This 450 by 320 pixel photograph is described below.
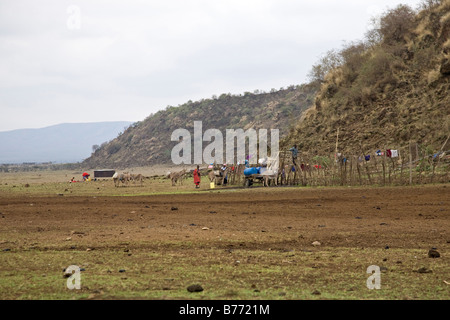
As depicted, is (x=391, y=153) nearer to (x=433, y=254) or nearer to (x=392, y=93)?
(x=392, y=93)

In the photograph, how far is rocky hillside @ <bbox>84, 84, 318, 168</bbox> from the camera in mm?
107375

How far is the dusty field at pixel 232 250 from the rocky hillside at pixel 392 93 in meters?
18.1

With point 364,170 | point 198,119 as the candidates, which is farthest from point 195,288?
point 198,119

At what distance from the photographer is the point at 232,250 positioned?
11016mm

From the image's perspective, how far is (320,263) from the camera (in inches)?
377

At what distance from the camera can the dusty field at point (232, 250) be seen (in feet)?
25.2

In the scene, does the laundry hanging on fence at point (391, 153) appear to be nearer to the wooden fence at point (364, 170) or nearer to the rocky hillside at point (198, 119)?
the wooden fence at point (364, 170)

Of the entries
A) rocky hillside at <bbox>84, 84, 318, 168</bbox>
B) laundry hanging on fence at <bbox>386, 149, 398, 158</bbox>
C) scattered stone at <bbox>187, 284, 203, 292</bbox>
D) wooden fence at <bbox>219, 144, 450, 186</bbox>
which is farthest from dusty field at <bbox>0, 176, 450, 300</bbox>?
rocky hillside at <bbox>84, 84, 318, 168</bbox>

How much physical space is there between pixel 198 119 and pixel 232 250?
11310 centimetres

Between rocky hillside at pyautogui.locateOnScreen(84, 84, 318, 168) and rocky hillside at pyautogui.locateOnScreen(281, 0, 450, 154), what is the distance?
52002 mm
